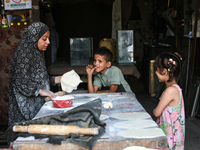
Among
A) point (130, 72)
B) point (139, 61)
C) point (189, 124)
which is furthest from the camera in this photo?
point (139, 61)

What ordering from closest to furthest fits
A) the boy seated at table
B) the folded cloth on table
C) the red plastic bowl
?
the folded cloth on table
the red plastic bowl
the boy seated at table

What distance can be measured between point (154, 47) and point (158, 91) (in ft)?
3.66

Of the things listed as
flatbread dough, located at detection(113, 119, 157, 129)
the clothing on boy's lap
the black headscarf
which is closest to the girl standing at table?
flatbread dough, located at detection(113, 119, 157, 129)

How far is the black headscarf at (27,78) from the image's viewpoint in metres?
2.58

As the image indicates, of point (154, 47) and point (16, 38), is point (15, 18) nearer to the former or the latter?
point (16, 38)

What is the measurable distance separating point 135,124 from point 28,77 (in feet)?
4.51

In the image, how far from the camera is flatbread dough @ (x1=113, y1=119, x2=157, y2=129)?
5.50ft

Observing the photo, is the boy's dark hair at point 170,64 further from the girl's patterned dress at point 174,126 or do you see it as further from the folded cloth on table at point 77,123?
the folded cloth on table at point 77,123

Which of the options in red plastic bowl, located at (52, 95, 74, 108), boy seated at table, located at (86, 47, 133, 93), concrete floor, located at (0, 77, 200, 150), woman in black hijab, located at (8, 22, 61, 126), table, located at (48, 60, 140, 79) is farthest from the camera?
table, located at (48, 60, 140, 79)

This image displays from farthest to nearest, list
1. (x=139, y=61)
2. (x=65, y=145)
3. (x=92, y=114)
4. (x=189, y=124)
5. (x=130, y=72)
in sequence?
(x=139, y=61) → (x=189, y=124) → (x=130, y=72) → (x=92, y=114) → (x=65, y=145)

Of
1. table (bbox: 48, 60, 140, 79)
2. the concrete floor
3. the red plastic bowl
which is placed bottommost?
the concrete floor

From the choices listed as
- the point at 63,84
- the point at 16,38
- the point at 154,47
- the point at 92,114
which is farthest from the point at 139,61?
the point at 92,114

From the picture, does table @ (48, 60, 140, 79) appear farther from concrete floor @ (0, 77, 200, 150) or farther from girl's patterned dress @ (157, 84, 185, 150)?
girl's patterned dress @ (157, 84, 185, 150)

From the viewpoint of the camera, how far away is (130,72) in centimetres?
407
